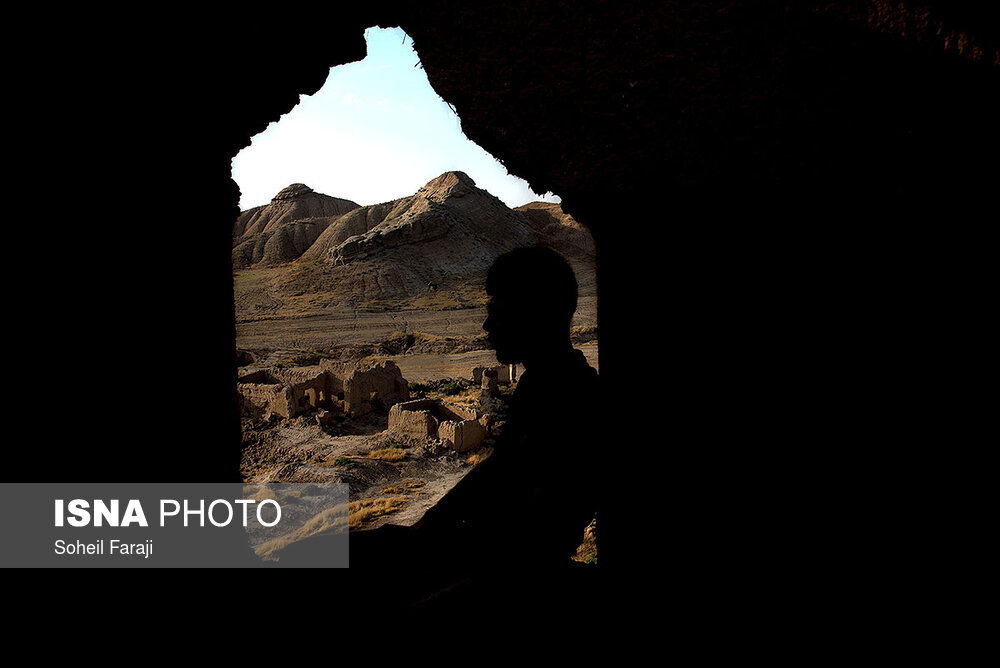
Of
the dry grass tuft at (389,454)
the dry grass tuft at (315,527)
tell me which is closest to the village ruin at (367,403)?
the dry grass tuft at (389,454)

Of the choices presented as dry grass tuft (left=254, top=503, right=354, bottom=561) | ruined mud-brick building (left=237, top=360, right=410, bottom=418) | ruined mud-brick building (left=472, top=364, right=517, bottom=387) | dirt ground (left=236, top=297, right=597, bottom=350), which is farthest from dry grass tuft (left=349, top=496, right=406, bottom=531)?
dirt ground (left=236, top=297, right=597, bottom=350)

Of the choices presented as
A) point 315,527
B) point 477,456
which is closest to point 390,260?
point 477,456

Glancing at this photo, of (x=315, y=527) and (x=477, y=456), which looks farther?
(x=477, y=456)

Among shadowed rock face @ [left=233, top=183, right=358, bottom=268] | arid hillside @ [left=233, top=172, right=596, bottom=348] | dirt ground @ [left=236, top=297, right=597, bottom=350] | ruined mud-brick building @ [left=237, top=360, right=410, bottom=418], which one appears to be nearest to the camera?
ruined mud-brick building @ [left=237, top=360, right=410, bottom=418]

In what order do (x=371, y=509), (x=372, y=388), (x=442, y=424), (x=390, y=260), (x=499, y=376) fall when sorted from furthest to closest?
(x=390, y=260), (x=499, y=376), (x=372, y=388), (x=442, y=424), (x=371, y=509)

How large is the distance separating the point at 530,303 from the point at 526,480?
0.60 m

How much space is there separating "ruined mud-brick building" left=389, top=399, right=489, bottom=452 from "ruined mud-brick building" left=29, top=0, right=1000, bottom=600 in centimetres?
728

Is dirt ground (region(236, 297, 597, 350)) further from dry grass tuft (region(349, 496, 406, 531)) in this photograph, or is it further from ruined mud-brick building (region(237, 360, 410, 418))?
dry grass tuft (region(349, 496, 406, 531))

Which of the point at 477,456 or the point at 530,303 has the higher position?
the point at 530,303

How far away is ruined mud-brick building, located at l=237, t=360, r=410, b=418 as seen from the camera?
1170 centimetres

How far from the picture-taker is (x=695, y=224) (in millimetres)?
2016

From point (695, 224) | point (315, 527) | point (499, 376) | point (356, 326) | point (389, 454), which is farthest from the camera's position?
point (356, 326)

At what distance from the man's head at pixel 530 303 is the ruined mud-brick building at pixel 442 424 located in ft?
25.2

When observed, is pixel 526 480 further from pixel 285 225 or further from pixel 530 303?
pixel 285 225
